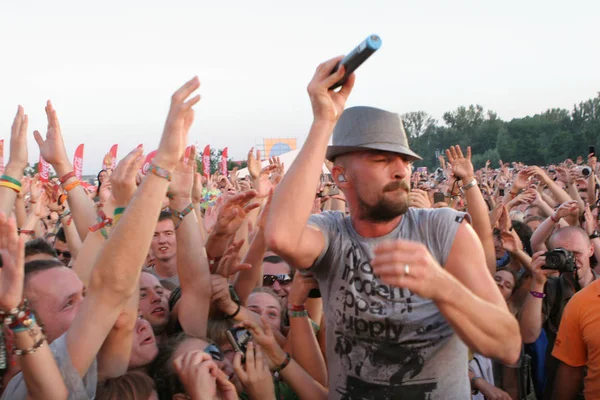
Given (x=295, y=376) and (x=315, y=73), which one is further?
(x=295, y=376)

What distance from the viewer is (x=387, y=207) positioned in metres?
1.94

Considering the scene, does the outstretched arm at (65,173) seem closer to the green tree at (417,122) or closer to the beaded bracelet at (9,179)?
the beaded bracelet at (9,179)

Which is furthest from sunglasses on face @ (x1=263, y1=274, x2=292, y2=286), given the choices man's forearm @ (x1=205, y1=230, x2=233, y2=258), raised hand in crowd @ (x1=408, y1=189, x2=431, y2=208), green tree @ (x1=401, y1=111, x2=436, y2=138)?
green tree @ (x1=401, y1=111, x2=436, y2=138)

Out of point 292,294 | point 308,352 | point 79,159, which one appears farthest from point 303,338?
point 79,159

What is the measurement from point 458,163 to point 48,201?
13.7 ft

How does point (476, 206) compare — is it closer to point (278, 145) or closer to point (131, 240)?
point (131, 240)

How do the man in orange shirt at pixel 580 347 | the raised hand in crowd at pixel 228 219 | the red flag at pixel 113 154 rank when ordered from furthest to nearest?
the red flag at pixel 113 154
the raised hand in crowd at pixel 228 219
the man in orange shirt at pixel 580 347

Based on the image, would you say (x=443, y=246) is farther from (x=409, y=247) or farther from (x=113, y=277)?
(x=113, y=277)

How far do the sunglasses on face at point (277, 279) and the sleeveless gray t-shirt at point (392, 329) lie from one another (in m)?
2.18

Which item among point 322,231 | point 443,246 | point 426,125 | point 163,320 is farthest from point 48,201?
point 426,125

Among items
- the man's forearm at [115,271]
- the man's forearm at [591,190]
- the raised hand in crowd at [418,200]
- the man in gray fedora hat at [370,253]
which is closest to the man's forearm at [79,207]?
the man's forearm at [115,271]

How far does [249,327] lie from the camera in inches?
101

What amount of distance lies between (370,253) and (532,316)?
7.28 feet

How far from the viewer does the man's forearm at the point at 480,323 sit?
1.53 metres
